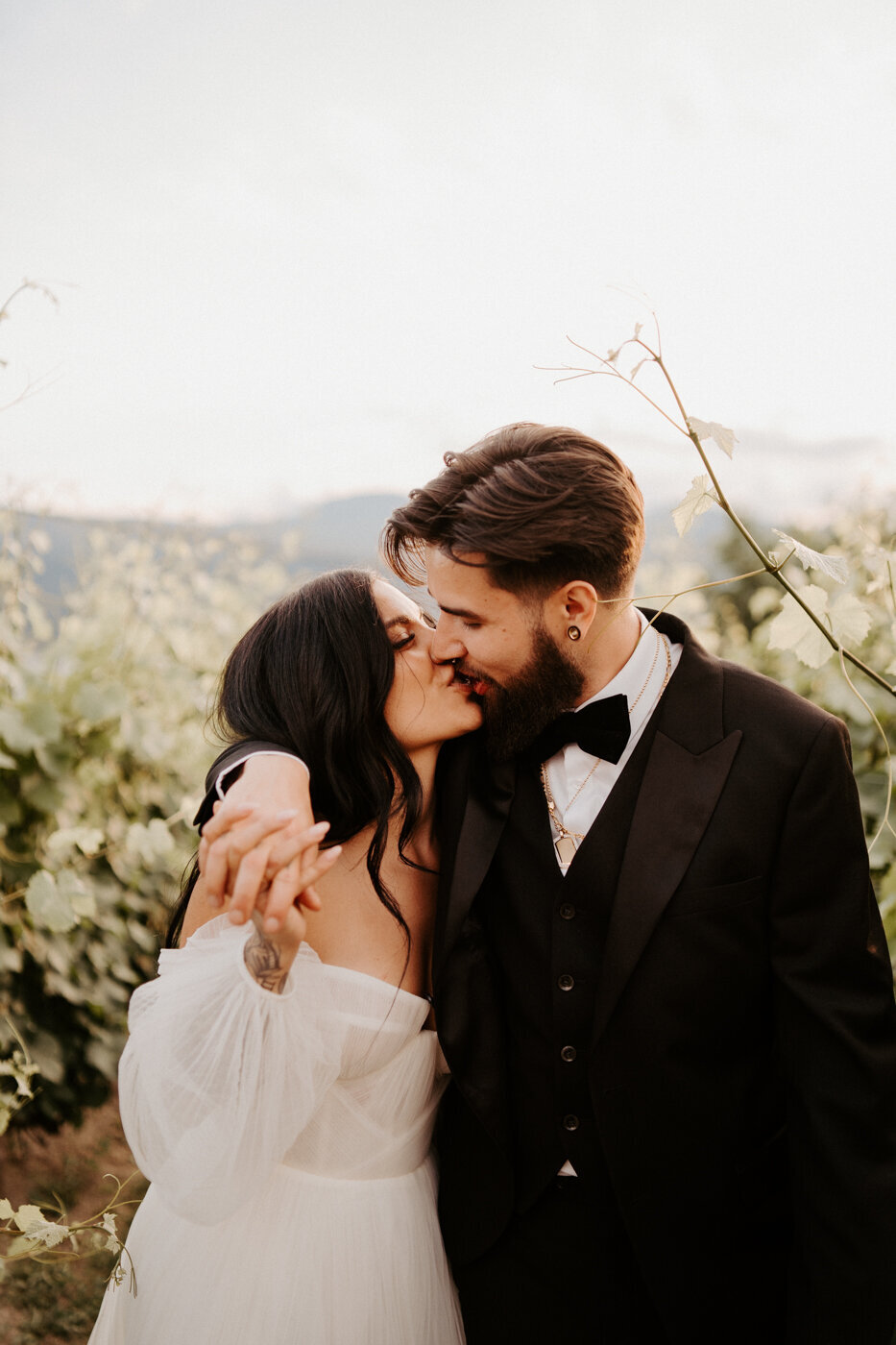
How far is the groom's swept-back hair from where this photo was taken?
1779mm

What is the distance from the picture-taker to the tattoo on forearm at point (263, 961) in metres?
1.48

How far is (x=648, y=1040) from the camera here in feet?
5.08

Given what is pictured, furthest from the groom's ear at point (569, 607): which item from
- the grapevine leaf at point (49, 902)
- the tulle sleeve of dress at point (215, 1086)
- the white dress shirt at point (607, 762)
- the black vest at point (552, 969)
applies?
the grapevine leaf at point (49, 902)

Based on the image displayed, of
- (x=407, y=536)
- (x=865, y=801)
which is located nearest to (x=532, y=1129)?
(x=407, y=536)

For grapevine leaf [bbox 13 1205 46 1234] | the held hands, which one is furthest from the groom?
grapevine leaf [bbox 13 1205 46 1234]

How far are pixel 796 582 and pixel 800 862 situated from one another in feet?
6.73

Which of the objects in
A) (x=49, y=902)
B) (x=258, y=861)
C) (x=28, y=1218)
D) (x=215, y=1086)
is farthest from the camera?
(x=49, y=902)

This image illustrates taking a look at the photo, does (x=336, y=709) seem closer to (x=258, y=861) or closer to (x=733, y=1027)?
(x=258, y=861)

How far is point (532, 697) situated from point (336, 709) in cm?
38

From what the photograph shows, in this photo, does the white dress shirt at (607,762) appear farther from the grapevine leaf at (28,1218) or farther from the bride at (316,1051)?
the grapevine leaf at (28,1218)

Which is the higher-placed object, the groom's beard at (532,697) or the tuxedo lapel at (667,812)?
the groom's beard at (532,697)

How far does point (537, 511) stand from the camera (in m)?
1.77

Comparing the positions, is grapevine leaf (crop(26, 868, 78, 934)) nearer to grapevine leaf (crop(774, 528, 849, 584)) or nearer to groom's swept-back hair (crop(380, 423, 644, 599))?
groom's swept-back hair (crop(380, 423, 644, 599))

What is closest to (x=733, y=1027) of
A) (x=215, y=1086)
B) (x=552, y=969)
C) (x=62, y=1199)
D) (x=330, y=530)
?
(x=552, y=969)
